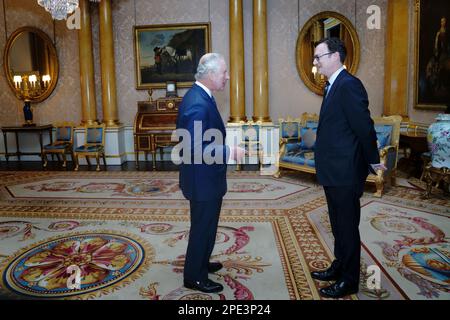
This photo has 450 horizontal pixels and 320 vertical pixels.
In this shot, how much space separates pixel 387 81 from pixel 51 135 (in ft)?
23.6

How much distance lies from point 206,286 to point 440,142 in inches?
138

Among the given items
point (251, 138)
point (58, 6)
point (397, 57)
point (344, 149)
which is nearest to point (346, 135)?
point (344, 149)

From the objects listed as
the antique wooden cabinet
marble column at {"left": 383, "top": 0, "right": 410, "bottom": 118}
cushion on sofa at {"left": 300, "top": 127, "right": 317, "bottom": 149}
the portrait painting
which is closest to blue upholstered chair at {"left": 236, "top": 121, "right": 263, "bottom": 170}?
cushion on sofa at {"left": 300, "top": 127, "right": 317, "bottom": 149}

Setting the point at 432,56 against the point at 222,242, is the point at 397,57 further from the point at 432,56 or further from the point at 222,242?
the point at 222,242

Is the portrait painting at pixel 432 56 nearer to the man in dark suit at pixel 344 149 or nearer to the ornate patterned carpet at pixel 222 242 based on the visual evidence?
the ornate patterned carpet at pixel 222 242

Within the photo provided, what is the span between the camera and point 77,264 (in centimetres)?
292

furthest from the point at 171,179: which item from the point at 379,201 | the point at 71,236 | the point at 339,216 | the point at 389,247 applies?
the point at 339,216

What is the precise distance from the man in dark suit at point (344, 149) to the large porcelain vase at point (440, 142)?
2.65m

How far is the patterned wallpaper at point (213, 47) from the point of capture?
7.43 metres

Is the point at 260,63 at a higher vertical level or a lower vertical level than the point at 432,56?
higher

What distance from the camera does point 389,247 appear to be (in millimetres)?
3168

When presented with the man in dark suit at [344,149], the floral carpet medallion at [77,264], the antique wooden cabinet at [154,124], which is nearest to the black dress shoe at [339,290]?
the man in dark suit at [344,149]

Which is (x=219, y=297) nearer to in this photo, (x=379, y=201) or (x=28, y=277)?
(x=28, y=277)

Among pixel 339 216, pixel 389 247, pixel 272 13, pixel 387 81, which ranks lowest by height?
pixel 389 247
